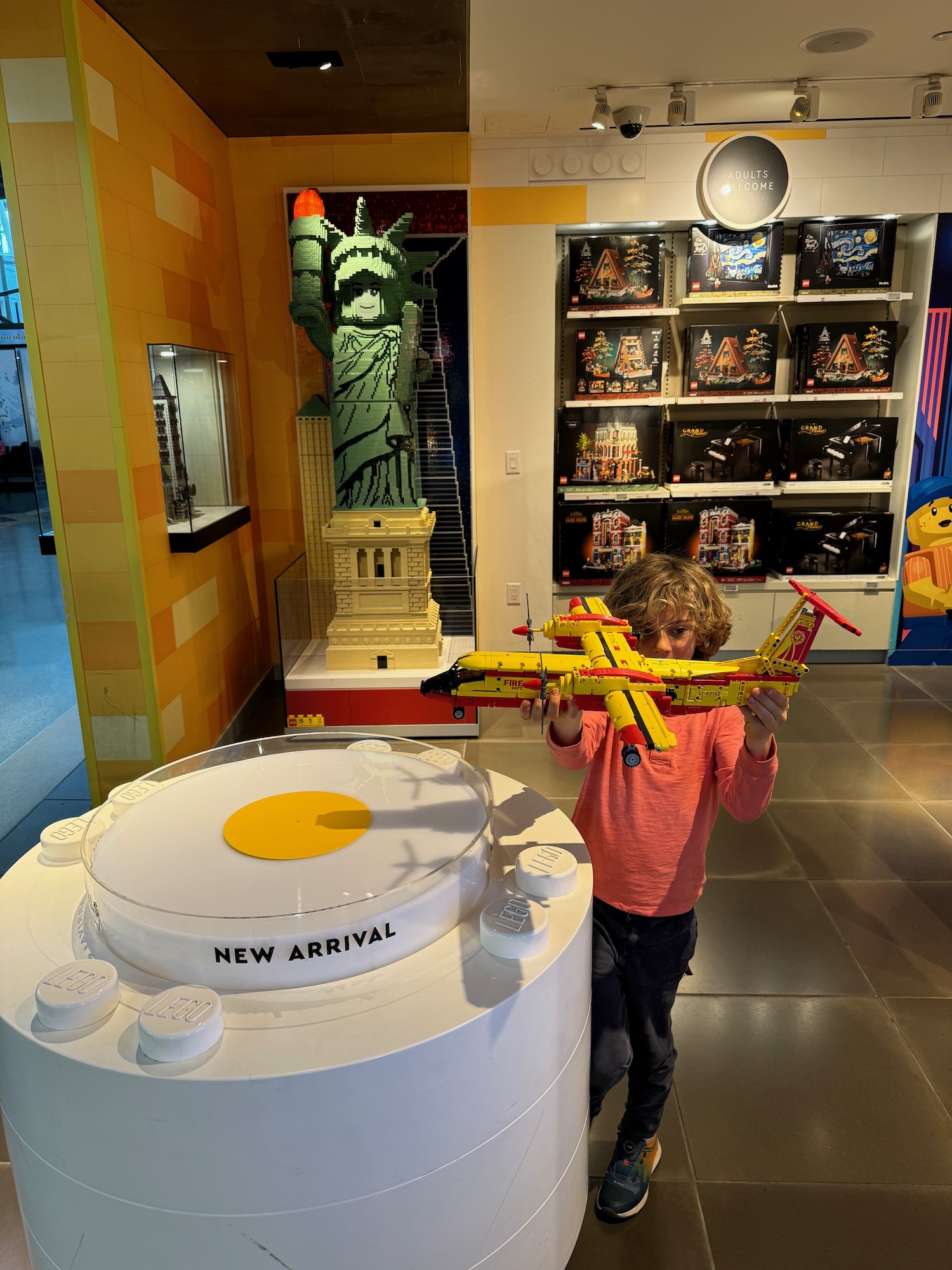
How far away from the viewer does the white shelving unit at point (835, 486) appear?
5.49 metres

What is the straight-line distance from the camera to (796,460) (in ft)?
18.1

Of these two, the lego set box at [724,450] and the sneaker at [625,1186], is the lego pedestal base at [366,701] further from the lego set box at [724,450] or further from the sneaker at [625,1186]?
the sneaker at [625,1186]

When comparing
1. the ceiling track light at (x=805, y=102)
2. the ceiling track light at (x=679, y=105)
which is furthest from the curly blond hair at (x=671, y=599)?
the ceiling track light at (x=805, y=102)

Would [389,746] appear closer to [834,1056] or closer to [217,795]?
[217,795]

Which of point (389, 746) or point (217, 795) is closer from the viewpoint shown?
point (217, 795)

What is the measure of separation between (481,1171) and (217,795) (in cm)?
78

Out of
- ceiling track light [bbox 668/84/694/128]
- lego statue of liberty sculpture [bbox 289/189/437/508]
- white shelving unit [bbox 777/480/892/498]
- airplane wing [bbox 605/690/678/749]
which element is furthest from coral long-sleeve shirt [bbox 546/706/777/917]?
white shelving unit [bbox 777/480/892/498]

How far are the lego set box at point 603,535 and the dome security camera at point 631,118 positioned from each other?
6.74 feet

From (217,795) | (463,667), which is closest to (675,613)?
(463,667)

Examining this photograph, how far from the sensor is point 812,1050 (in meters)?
2.43

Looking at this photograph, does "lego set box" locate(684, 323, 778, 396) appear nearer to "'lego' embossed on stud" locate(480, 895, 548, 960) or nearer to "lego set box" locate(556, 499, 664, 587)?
"lego set box" locate(556, 499, 664, 587)

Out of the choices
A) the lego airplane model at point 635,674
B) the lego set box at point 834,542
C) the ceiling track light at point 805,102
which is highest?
the ceiling track light at point 805,102

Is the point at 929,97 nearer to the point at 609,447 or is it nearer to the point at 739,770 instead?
the point at 609,447

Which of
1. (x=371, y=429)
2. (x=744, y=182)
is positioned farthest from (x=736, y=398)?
(x=371, y=429)
